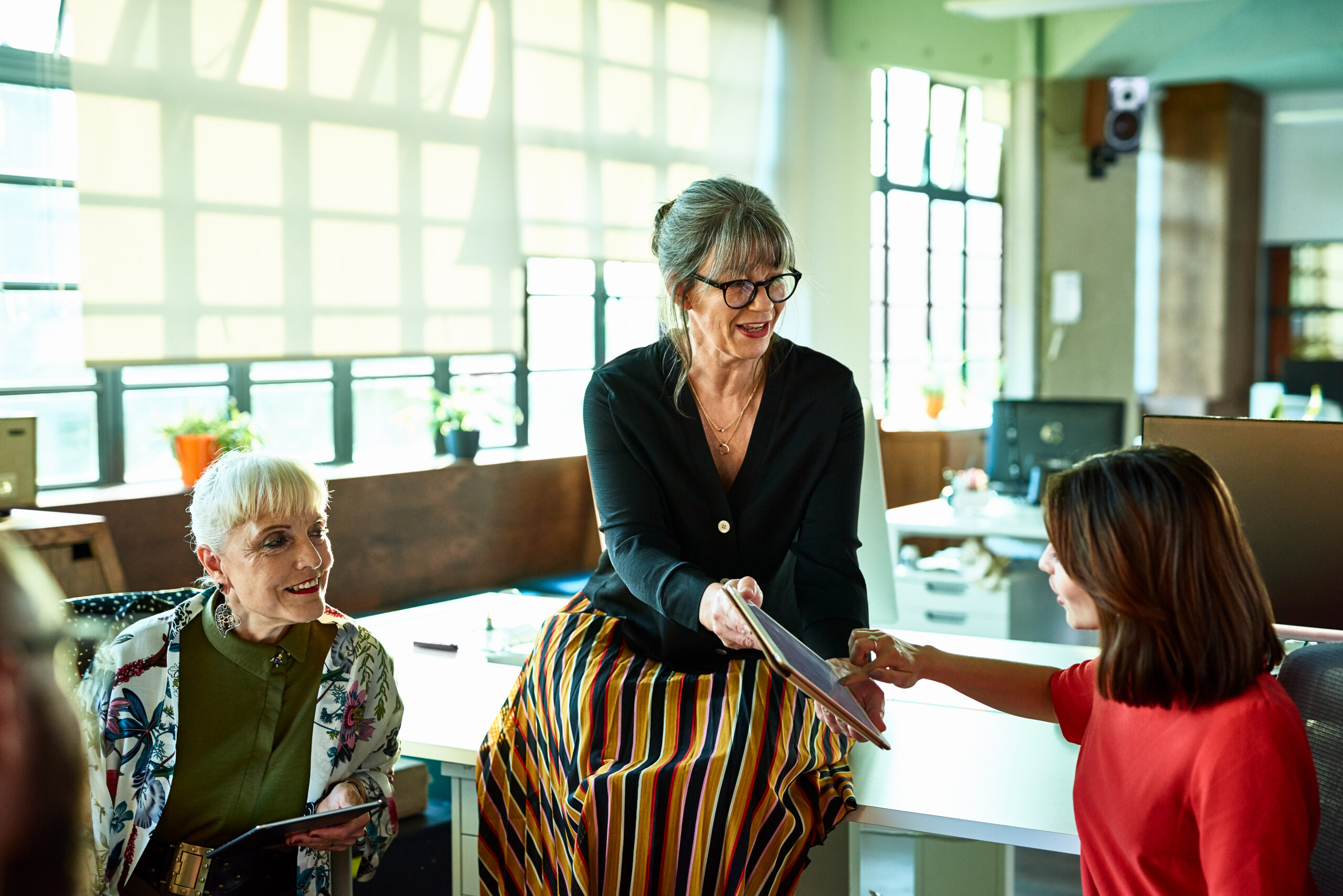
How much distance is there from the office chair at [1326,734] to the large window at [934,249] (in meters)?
6.71

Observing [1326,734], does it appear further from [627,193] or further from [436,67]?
[627,193]

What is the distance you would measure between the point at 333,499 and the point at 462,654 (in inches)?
112

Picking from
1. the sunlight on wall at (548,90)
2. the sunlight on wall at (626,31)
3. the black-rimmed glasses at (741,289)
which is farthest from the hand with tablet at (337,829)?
the sunlight on wall at (626,31)

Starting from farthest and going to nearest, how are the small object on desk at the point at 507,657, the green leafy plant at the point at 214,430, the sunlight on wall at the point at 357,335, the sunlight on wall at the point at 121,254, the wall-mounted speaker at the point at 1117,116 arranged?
the wall-mounted speaker at the point at 1117,116, the sunlight on wall at the point at 357,335, the green leafy plant at the point at 214,430, the sunlight on wall at the point at 121,254, the small object on desk at the point at 507,657

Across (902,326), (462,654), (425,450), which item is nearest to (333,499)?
(425,450)

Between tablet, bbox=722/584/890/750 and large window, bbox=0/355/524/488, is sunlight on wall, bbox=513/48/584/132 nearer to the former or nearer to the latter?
large window, bbox=0/355/524/488

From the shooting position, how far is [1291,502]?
2.10 m

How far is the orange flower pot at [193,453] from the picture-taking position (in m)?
4.79

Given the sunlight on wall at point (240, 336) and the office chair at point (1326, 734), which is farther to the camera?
the sunlight on wall at point (240, 336)

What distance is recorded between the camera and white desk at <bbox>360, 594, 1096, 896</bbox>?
1689mm

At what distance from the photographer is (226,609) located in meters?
1.90

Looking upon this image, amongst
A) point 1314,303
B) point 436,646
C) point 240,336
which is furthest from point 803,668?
point 1314,303

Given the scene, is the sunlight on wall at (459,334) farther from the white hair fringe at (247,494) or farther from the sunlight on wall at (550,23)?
the white hair fringe at (247,494)

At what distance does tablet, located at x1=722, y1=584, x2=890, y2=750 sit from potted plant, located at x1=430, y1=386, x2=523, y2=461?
4424 mm
